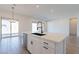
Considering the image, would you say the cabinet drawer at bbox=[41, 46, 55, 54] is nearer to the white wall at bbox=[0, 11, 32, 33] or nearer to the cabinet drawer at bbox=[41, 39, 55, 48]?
the cabinet drawer at bbox=[41, 39, 55, 48]

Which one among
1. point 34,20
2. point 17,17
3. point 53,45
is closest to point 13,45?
point 17,17

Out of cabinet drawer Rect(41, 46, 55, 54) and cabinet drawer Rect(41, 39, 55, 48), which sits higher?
cabinet drawer Rect(41, 39, 55, 48)

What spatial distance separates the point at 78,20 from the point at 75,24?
2.24 feet

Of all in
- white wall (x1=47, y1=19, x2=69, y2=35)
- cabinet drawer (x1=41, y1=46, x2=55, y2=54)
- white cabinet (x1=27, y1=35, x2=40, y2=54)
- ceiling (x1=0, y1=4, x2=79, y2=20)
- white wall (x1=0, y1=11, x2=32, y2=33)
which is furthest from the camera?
white wall (x1=47, y1=19, x2=69, y2=35)

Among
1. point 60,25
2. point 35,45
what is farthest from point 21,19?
point 60,25

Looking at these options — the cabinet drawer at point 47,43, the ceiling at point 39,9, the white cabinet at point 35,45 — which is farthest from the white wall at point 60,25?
the cabinet drawer at point 47,43

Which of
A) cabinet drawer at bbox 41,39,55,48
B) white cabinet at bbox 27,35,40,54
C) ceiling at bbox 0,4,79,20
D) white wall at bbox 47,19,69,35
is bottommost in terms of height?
white cabinet at bbox 27,35,40,54

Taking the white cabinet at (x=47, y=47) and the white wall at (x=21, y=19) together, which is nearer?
the white cabinet at (x=47, y=47)

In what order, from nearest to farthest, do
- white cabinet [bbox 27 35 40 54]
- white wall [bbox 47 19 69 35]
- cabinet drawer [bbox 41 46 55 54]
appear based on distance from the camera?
cabinet drawer [bbox 41 46 55 54] < white cabinet [bbox 27 35 40 54] < white wall [bbox 47 19 69 35]

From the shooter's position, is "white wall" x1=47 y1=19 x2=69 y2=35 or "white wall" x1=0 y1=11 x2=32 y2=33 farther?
"white wall" x1=47 y1=19 x2=69 y2=35

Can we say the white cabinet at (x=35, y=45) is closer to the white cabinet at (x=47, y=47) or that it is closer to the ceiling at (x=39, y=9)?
the white cabinet at (x=47, y=47)

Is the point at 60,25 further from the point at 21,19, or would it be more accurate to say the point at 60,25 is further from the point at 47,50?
the point at 47,50

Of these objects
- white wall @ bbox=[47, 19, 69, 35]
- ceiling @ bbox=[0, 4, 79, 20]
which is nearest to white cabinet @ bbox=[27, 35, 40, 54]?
ceiling @ bbox=[0, 4, 79, 20]

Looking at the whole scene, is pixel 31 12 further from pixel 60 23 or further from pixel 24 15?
pixel 60 23
